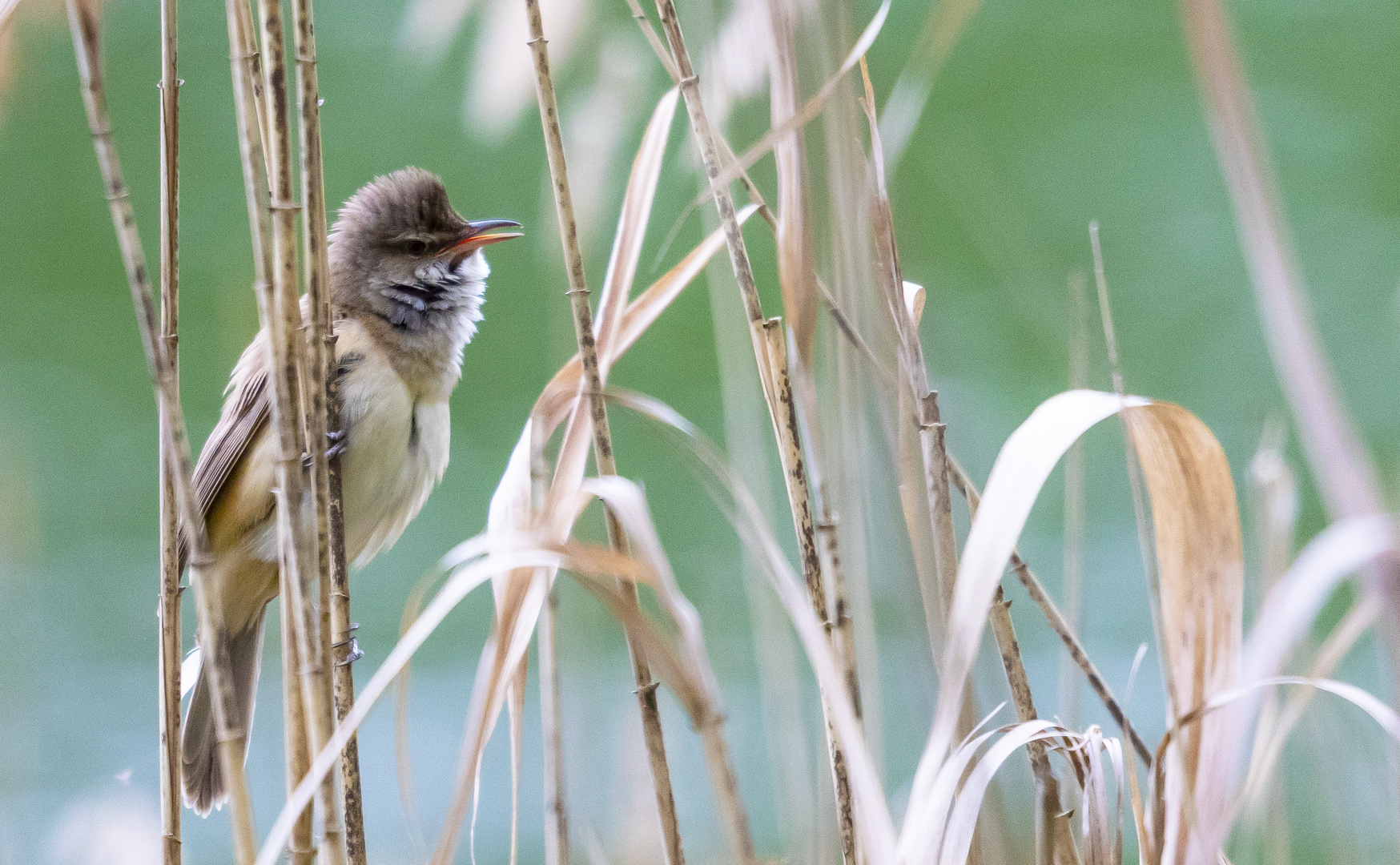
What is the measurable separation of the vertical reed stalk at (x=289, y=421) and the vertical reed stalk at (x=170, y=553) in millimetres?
157

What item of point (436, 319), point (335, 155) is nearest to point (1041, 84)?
point (335, 155)

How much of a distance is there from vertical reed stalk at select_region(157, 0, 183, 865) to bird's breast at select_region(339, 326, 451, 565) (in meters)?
0.87

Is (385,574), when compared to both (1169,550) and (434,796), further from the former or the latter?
(1169,550)

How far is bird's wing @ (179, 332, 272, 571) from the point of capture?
2.17 m

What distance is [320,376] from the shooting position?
1.25m

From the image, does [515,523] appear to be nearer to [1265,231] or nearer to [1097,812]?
[1097,812]

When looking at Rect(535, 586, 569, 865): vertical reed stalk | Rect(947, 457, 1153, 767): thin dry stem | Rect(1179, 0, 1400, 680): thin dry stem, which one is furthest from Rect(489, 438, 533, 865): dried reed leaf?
Rect(1179, 0, 1400, 680): thin dry stem

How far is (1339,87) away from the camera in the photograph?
7.38 m

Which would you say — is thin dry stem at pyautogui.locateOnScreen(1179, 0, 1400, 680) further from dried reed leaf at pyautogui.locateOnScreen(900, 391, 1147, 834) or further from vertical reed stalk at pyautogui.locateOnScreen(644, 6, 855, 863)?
vertical reed stalk at pyautogui.locateOnScreen(644, 6, 855, 863)

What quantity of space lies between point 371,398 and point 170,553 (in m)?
0.90

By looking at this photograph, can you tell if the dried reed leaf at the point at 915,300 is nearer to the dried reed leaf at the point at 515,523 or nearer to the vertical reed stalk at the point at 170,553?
the dried reed leaf at the point at 515,523

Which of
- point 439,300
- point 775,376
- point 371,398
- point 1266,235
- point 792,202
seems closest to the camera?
point 1266,235

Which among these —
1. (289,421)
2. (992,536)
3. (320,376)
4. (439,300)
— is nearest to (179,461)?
(289,421)

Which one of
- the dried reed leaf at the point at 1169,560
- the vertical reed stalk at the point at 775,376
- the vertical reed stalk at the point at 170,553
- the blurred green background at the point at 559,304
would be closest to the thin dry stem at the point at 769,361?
the vertical reed stalk at the point at 775,376
